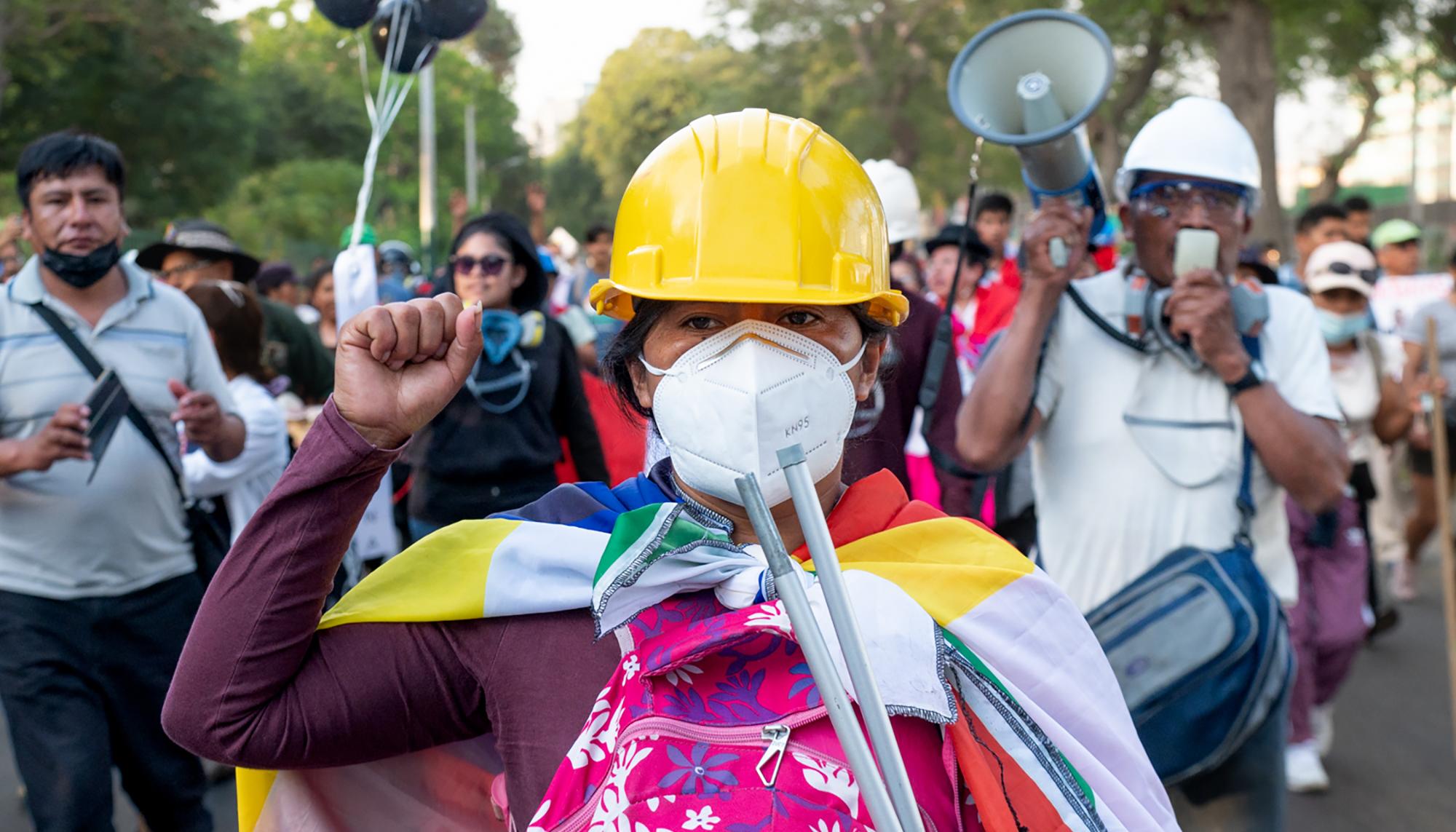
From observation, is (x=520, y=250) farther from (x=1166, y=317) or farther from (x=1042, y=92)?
(x=1166, y=317)

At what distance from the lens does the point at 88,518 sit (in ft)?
13.0

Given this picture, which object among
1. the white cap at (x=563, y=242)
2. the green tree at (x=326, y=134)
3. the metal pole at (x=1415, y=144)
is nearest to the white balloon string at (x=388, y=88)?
the white cap at (x=563, y=242)

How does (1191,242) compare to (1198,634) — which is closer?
(1198,634)

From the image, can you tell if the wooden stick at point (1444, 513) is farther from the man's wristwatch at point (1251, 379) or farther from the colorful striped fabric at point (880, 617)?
the colorful striped fabric at point (880, 617)

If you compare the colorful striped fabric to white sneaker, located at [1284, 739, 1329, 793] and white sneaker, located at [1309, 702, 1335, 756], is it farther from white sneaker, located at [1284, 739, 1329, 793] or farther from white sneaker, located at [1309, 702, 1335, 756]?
white sneaker, located at [1309, 702, 1335, 756]

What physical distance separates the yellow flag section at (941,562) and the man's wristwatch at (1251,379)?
1.46 meters

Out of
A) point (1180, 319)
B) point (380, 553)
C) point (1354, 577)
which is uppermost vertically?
point (1180, 319)

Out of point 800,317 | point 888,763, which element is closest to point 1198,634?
point 800,317

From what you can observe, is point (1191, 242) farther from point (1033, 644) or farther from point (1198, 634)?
point (1033, 644)

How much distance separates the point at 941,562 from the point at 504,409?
3.33 m

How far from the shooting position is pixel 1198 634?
2.97 meters

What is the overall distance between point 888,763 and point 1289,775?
4.79 meters

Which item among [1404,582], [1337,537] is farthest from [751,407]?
[1404,582]

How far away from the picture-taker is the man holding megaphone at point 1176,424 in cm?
308
